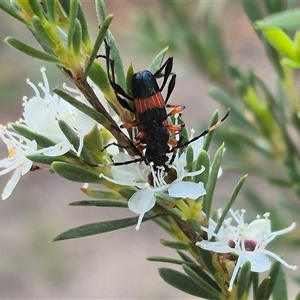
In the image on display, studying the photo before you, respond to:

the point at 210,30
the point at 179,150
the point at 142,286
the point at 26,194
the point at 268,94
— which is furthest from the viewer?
the point at 26,194

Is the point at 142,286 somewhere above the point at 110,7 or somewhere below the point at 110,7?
below

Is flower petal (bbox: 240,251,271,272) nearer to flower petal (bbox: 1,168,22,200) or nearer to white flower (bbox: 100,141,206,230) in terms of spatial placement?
white flower (bbox: 100,141,206,230)

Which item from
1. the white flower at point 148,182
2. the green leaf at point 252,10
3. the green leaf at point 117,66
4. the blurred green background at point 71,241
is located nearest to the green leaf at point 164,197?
the white flower at point 148,182

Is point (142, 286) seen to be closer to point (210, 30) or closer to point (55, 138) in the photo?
point (210, 30)

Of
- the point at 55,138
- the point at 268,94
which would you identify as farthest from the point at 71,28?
the point at 268,94

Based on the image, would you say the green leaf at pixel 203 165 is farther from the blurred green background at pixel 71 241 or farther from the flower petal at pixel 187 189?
the blurred green background at pixel 71 241

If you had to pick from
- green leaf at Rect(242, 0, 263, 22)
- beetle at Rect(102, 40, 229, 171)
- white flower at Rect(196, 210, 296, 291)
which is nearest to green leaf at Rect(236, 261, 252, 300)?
white flower at Rect(196, 210, 296, 291)

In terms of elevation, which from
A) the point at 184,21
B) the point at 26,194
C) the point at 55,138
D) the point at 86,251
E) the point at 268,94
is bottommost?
the point at 86,251
